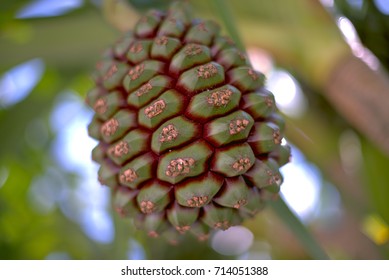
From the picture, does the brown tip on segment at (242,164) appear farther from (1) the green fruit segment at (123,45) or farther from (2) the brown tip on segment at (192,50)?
(1) the green fruit segment at (123,45)

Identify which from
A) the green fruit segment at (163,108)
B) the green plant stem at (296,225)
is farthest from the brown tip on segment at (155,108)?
the green plant stem at (296,225)

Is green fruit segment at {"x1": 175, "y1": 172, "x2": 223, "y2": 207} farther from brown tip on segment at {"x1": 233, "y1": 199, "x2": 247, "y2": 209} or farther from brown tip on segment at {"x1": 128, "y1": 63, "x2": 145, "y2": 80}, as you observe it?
brown tip on segment at {"x1": 128, "y1": 63, "x2": 145, "y2": 80}

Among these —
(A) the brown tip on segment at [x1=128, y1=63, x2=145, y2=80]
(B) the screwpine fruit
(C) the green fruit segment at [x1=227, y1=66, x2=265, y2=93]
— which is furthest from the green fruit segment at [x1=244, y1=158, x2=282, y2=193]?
(A) the brown tip on segment at [x1=128, y1=63, x2=145, y2=80]

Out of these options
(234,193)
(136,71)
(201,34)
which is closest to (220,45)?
(201,34)

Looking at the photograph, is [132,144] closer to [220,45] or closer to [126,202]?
[126,202]

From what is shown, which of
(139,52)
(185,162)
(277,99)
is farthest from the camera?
(277,99)

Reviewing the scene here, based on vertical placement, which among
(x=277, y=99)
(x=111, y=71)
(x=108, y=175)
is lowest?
(x=277, y=99)
